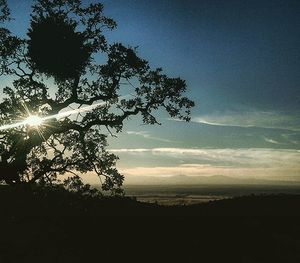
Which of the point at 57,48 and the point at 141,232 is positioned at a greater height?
the point at 57,48

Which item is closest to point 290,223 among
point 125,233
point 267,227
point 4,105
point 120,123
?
point 267,227

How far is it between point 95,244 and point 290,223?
10764mm

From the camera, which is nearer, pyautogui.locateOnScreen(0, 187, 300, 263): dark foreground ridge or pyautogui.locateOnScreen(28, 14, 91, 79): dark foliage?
pyautogui.locateOnScreen(0, 187, 300, 263): dark foreground ridge

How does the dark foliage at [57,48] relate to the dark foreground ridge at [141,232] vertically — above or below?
above

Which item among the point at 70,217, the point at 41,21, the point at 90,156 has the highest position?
the point at 41,21

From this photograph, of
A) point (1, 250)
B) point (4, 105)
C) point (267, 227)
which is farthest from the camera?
point (4, 105)

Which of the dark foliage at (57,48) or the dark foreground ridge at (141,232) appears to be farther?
the dark foliage at (57,48)

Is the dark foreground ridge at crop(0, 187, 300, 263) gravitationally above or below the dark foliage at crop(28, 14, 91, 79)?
below

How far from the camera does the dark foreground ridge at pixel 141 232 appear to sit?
16.2 metres

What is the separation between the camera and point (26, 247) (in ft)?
54.2

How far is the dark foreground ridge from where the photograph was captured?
1625cm

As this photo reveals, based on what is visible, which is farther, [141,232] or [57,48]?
[57,48]

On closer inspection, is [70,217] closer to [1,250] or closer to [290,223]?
[1,250]

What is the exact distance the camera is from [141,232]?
18578mm
